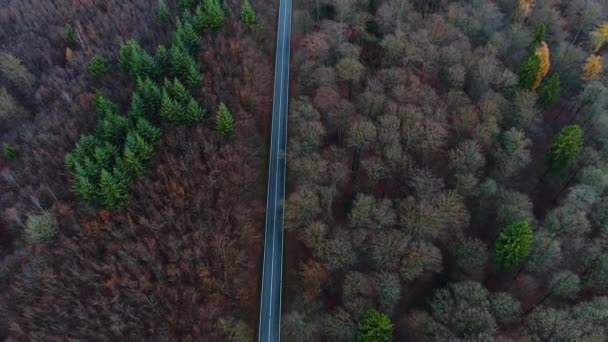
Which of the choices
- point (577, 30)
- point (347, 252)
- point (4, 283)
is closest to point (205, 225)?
point (347, 252)

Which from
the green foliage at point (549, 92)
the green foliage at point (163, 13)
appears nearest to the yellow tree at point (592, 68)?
the green foliage at point (549, 92)

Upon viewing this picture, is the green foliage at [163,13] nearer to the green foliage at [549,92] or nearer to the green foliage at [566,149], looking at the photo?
the green foliage at [549,92]

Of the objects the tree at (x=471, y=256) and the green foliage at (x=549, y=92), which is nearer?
the tree at (x=471, y=256)

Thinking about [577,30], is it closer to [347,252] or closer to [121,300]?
[347,252]

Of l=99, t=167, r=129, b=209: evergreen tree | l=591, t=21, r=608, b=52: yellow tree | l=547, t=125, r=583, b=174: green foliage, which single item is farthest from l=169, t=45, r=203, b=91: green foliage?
l=591, t=21, r=608, b=52: yellow tree

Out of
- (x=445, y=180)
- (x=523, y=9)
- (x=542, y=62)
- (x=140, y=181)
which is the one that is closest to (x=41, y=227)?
(x=140, y=181)

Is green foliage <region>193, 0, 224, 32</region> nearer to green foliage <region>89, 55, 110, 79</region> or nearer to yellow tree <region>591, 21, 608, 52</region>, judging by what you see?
green foliage <region>89, 55, 110, 79</region>
